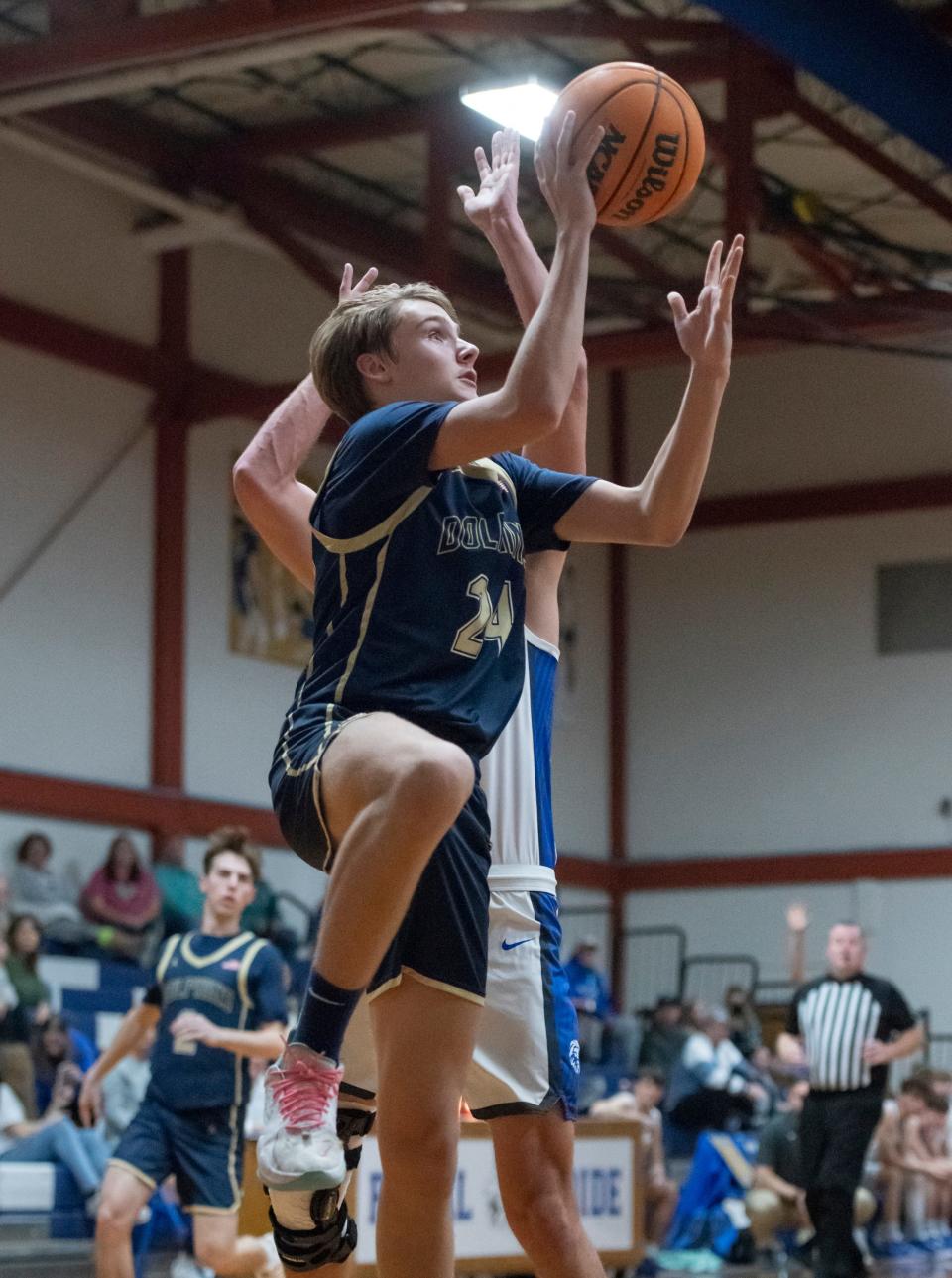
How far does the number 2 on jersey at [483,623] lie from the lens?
385 centimetres

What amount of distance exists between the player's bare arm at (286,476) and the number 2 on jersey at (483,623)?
30.1 inches

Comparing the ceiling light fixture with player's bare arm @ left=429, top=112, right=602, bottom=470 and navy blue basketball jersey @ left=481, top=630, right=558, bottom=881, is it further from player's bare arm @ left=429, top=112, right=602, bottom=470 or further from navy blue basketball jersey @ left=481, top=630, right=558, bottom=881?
player's bare arm @ left=429, top=112, right=602, bottom=470

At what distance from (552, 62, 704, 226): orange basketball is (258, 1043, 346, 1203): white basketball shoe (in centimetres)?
189

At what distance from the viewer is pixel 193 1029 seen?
8352 mm

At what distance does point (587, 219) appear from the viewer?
12.7 feet

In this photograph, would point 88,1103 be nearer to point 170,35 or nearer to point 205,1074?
point 205,1074

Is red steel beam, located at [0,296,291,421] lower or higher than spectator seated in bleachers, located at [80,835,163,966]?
higher

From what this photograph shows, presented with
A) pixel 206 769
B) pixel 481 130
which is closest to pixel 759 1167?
pixel 206 769

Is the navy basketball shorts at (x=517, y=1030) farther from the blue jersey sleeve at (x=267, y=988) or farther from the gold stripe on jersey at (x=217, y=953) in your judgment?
the gold stripe on jersey at (x=217, y=953)

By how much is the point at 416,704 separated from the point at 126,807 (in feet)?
49.3

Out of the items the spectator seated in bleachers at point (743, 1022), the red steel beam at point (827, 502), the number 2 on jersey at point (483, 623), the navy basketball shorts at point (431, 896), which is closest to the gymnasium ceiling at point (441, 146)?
the red steel beam at point (827, 502)

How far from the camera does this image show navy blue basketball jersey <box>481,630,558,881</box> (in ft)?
14.1

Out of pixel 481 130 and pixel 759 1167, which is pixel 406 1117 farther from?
pixel 481 130

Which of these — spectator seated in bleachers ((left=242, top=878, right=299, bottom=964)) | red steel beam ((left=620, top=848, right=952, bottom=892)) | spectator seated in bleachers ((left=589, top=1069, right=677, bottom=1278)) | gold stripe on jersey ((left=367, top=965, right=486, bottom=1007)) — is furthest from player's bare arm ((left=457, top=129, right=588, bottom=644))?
red steel beam ((left=620, top=848, right=952, bottom=892))
